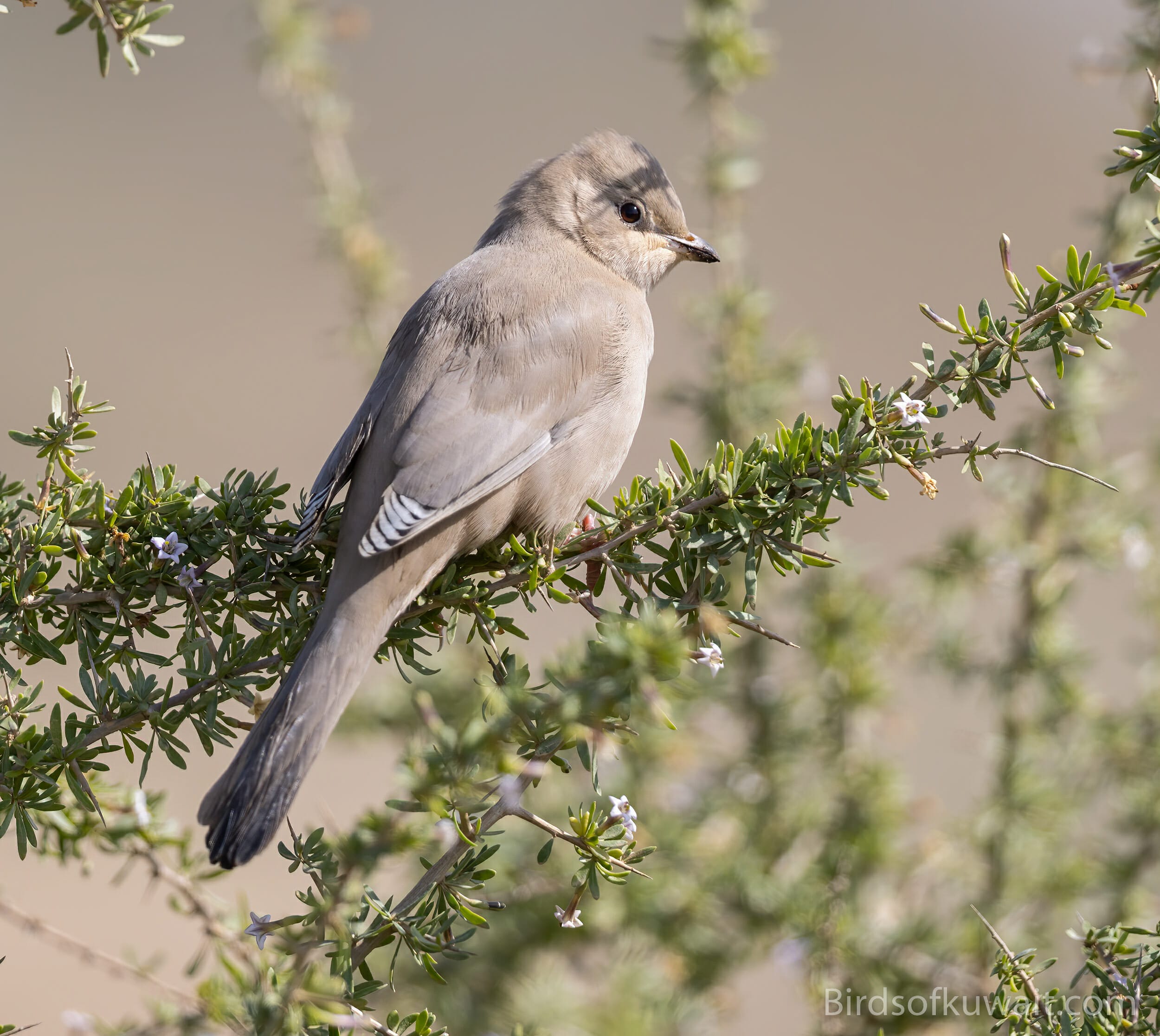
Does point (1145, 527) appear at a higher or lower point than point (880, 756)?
higher

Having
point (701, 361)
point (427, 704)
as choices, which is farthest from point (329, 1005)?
point (701, 361)

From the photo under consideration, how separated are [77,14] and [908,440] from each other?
1.53 meters

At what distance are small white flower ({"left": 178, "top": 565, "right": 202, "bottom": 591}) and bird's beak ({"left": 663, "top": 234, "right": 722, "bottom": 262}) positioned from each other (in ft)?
7.88

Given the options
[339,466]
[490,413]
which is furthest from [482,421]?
[339,466]

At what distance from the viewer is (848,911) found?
114 inches

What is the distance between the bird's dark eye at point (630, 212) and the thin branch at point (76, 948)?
2993mm

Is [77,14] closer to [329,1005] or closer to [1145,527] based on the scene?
[329,1005]

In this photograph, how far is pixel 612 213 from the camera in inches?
162

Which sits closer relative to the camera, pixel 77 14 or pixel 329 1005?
pixel 329 1005

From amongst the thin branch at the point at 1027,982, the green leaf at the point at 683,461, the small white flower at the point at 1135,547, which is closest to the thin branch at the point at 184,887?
the green leaf at the point at 683,461

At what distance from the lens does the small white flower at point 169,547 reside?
2068 mm

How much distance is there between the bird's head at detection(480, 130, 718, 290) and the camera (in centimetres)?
409

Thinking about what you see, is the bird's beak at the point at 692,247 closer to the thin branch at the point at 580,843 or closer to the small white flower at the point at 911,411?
the small white flower at the point at 911,411

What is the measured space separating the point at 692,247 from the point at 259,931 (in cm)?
296
